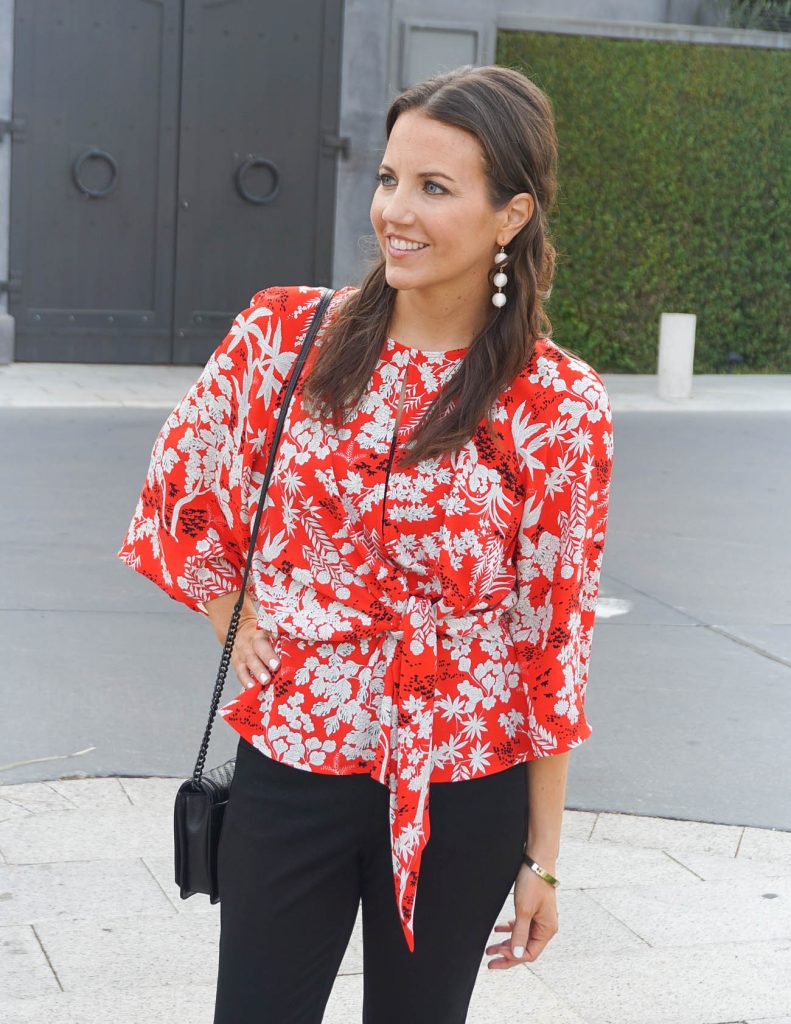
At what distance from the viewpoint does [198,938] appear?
3.63 metres

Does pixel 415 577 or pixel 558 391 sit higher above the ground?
pixel 558 391

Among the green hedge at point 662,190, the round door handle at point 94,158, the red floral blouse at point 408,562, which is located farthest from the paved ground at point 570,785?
the green hedge at point 662,190

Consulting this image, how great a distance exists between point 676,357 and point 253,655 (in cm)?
1258

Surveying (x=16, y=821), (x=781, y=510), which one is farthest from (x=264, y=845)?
(x=781, y=510)

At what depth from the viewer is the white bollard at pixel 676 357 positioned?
564 inches

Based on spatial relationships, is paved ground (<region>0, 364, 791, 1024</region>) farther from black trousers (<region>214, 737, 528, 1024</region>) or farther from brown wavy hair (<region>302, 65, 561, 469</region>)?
brown wavy hair (<region>302, 65, 561, 469</region>)

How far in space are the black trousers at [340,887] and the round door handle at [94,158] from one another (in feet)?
41.5

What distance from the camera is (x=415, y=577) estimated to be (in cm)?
208

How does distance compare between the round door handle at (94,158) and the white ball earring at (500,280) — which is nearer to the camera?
the white ball earring at (500,280)

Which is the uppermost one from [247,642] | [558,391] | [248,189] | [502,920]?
[558,391]

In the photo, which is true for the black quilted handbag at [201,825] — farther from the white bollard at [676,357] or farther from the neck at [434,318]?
the white bollard at [676,357]

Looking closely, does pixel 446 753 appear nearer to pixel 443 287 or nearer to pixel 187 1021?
pixel 443 287

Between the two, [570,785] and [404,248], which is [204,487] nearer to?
[404,248]

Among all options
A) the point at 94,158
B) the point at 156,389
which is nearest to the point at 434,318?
the point at 156,389
